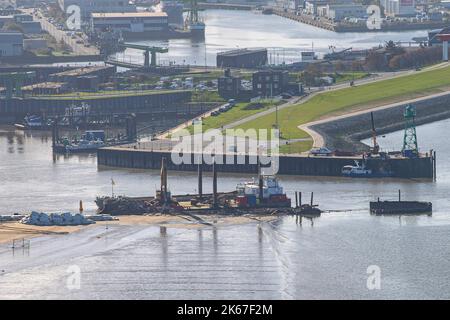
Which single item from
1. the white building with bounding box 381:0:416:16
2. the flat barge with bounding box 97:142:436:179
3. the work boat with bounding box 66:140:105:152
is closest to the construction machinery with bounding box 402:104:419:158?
the flat barge with bounding box 97:142:436:179

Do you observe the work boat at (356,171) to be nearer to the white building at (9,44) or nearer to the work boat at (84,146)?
the work boat at (84,146)

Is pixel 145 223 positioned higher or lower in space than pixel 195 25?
lower

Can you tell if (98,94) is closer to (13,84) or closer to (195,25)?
(13,84)

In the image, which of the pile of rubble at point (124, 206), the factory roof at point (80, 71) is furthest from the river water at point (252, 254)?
the factory roof at point (80, 71)

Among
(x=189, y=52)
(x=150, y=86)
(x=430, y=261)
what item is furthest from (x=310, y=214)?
(x=189, y=52)

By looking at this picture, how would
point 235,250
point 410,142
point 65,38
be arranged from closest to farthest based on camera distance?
1. point 235,250
2. point 410,142
3. point 65,38

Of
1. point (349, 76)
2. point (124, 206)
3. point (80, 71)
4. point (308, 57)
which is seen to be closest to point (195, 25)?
point (308, 57)
